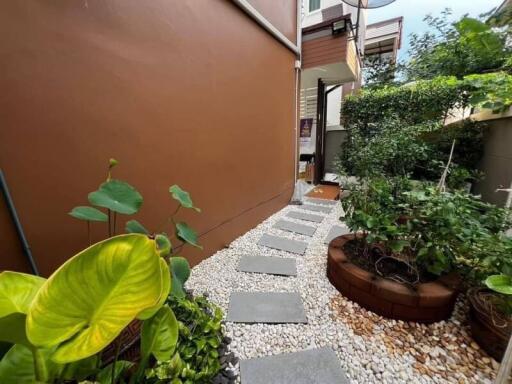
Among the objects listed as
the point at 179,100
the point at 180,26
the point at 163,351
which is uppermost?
the point at 180,26

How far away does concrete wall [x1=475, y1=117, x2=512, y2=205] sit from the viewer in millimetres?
2656

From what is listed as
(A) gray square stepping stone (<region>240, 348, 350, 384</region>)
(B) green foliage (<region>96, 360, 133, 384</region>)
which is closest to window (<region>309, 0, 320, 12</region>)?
(A) gray square stepping stone (<region>240, 348, 350, 384</region>)

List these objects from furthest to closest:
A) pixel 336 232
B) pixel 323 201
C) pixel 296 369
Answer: pixel 323 201, pixel 336 232, pixel 296 369

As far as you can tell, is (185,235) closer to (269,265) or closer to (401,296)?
(269,265)

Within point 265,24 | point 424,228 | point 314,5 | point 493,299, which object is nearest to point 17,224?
point 424,228

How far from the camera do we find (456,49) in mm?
4691

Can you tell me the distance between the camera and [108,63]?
1.37m

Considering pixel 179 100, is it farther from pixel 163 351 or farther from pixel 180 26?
pixel 163 351

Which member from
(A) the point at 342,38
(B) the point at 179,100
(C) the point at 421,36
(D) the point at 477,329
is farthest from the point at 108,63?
(C) the point at 421,36

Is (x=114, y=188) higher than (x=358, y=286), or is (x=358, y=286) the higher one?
(x=114, y=188)

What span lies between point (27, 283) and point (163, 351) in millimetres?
520

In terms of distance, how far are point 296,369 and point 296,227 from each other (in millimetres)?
1929

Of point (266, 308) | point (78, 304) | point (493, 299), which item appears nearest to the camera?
point (78, 304)

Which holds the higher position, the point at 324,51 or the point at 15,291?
the point at 324,51
